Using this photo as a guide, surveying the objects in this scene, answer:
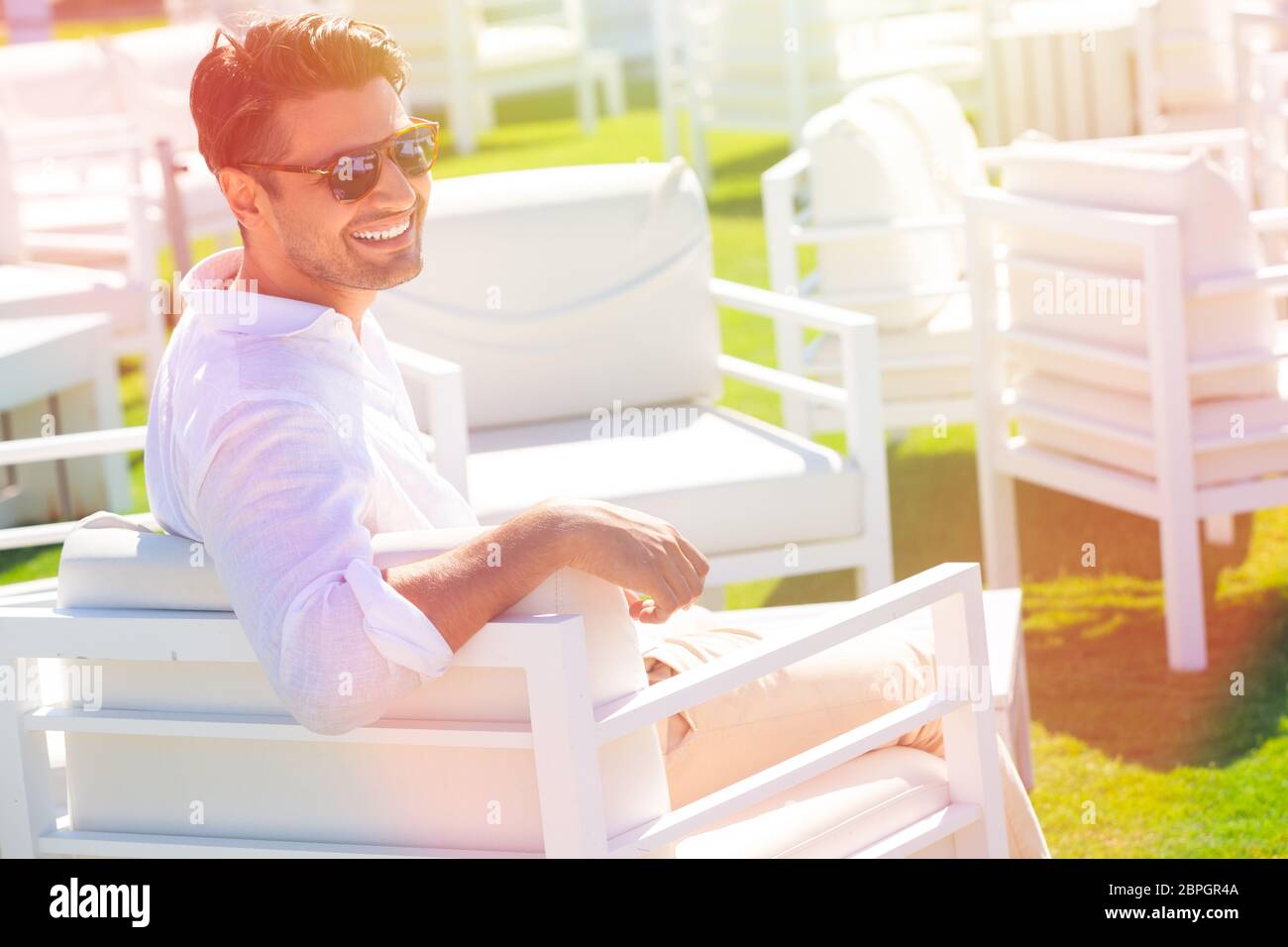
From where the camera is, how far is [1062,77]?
7605mm

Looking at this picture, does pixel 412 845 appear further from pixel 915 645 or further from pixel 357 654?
pixel 915 645

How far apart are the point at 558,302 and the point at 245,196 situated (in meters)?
1.81

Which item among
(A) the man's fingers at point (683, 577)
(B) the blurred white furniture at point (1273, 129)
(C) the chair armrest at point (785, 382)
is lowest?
(C) the chair armrest at point (785, 382)

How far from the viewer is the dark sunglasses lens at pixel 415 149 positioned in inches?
75.3

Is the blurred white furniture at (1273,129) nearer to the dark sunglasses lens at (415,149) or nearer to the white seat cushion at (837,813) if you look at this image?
the white seat cushion at (837,813)

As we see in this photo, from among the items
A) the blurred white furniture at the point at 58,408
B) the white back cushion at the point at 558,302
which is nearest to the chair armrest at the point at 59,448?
the white back cushion at the point at 558,302

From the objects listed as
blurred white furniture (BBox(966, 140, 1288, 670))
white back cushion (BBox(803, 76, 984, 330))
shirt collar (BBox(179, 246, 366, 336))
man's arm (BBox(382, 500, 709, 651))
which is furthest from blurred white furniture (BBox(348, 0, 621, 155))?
man's arm (BBox(382, 500, 709, 651))

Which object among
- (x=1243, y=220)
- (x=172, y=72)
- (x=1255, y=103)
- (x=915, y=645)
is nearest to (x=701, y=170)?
(x=172, y=72)

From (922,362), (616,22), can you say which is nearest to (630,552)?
(922,362)

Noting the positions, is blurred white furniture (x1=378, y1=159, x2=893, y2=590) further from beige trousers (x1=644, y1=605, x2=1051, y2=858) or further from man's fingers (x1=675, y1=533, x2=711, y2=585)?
man's fingers (x1=675, y1=533, x2=711, y2=585)

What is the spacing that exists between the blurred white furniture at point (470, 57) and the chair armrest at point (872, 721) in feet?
29.0

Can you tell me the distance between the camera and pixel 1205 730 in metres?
3.09

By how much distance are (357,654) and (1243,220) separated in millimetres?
2128

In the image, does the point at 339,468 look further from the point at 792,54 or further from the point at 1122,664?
the point at 792,54
